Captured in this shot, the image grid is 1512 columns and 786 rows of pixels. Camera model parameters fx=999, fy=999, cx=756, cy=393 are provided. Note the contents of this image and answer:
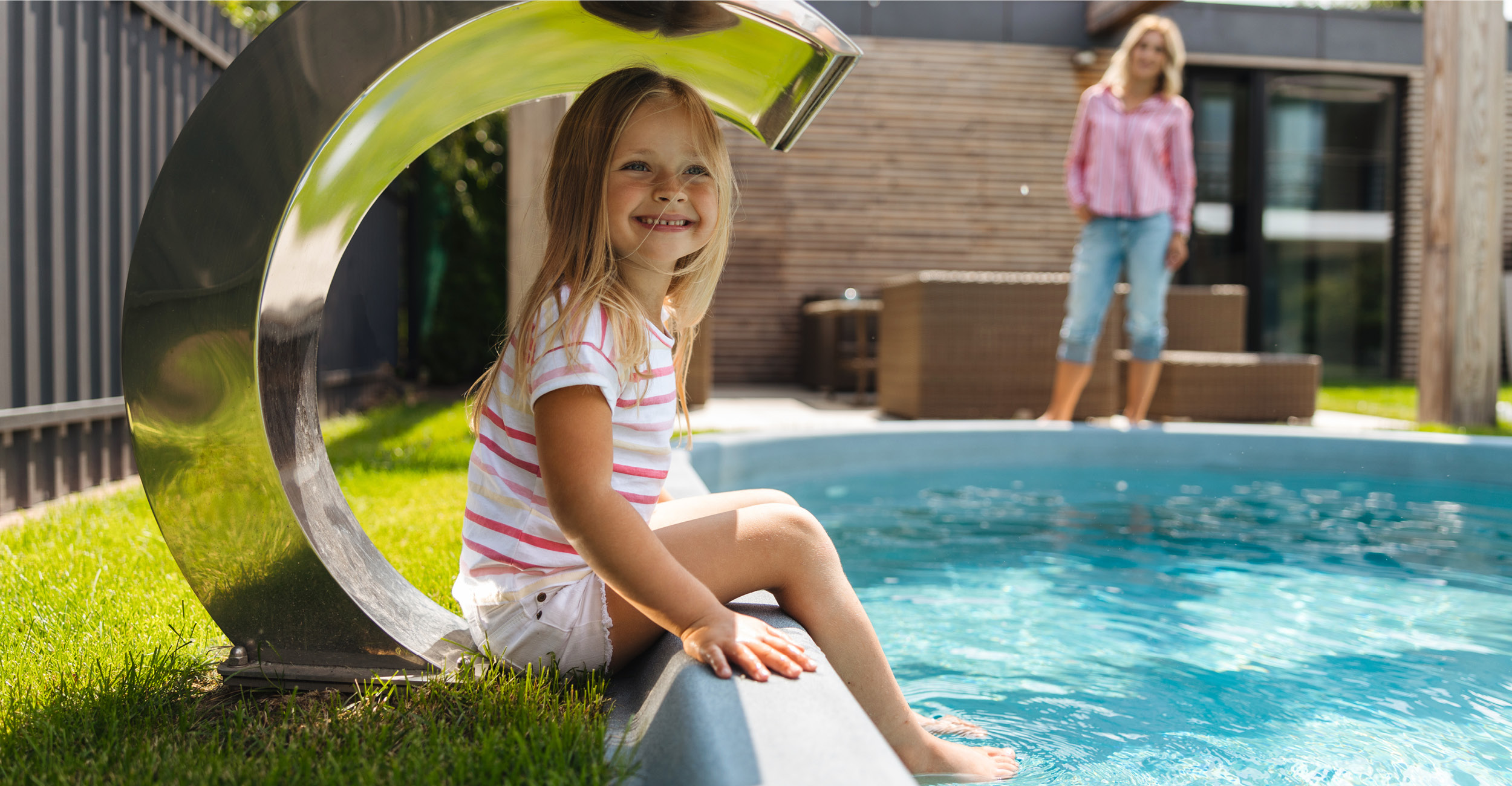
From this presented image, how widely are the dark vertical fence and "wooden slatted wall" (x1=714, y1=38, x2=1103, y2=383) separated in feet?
19.2

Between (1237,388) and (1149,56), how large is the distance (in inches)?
81.9

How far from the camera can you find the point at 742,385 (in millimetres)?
9047

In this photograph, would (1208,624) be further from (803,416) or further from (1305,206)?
(1305,206)

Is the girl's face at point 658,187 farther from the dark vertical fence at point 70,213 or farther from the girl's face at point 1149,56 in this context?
the girl's face at point 1149,56

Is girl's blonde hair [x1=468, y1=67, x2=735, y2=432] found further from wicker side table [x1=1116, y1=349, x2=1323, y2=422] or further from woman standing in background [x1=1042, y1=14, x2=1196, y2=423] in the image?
wicker side table [x1=1116, y1=349, x2=1323, y2=422]

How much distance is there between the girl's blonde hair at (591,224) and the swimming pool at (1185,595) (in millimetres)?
836

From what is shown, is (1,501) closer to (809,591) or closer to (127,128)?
(127,128)

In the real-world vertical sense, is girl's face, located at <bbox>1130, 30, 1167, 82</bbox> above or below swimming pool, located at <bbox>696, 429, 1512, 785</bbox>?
above

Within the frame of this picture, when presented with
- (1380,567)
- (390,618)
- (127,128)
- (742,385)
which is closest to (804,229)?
(742,385)

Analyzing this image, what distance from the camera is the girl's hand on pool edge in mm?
1042

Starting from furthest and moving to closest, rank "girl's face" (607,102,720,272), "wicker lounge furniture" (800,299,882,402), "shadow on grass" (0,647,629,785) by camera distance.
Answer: "wicker lounge furniture" (800,299,882,402)
"girl's face" (607,102,720,272)
"shadow on grass" (0,647,629,785)

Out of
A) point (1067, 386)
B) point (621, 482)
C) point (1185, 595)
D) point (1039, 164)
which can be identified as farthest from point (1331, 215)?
point (621, 482)

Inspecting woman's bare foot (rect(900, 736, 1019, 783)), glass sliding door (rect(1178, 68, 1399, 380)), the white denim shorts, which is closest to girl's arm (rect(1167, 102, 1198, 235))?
woman's bare foot (rect(900, 736, 1019, 783))

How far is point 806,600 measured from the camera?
1.28 m
